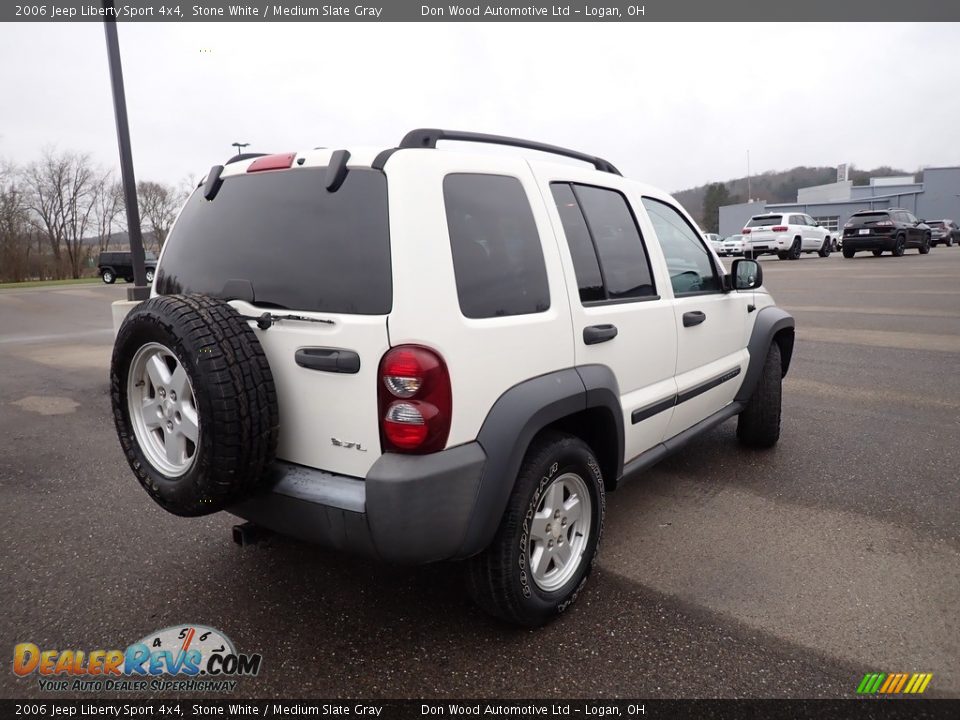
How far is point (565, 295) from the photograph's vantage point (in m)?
2.71

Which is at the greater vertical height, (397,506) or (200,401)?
(200,401)

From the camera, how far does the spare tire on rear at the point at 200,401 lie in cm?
223

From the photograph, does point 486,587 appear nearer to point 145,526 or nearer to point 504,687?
point 504,687

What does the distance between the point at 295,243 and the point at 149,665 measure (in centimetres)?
172

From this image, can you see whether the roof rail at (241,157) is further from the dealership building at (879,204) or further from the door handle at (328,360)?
the dealership building at (879,204)

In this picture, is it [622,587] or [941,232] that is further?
[941,232]

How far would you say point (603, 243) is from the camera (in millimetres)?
3086

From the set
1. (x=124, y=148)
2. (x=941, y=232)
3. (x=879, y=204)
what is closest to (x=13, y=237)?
(x=124, y=148)

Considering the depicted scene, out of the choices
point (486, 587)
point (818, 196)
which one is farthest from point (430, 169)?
point (818, 196)

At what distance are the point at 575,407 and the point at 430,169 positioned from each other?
110cm

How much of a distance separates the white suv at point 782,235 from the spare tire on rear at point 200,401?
89.7 ft

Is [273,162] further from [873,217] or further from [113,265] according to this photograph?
[113,265]

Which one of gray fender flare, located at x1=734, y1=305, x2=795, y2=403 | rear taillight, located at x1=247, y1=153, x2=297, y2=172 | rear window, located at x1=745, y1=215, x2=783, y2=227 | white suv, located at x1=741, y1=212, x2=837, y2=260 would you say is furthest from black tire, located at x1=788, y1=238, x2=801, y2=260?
rear taillight, located at x1=247, y1=153, x2=297, y2=172

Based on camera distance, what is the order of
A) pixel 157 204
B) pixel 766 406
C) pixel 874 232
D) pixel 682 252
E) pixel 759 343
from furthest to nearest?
1. pixel 157 204
2. pixel 874 232
3. pixel 766 406
4. pixel 759 343
5. pixel 682 252
